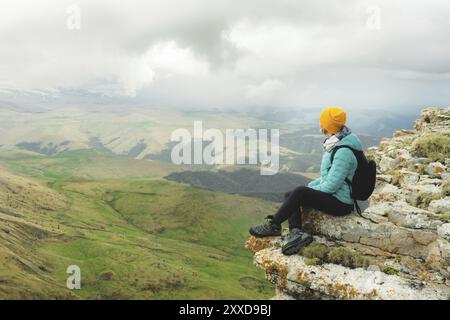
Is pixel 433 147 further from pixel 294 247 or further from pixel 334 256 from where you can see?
pixel 294 247

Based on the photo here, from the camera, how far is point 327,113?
629 inches

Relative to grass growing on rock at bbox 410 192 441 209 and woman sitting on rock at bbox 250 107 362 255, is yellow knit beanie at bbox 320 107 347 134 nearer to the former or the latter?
woman sitting on rock at bbox 250 107 362 255

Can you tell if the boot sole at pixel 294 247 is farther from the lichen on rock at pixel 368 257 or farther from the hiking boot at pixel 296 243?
the lichen on rock at pixel 368 257

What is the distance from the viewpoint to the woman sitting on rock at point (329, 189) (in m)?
15.5

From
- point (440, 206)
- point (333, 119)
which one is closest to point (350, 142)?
point (333, 119)

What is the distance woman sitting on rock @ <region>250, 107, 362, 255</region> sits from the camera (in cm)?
1549

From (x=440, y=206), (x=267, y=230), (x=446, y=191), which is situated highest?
(x=446, y=191)

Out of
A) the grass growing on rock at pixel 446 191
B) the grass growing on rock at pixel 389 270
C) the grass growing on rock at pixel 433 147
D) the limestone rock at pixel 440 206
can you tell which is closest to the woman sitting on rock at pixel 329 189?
the grass growing on rock at pixel 389 270

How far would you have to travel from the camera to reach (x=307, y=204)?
15906 millimetres

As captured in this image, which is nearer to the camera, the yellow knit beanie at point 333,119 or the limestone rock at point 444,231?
the limestone rock at point 444,231

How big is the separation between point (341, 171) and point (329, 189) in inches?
34.8
